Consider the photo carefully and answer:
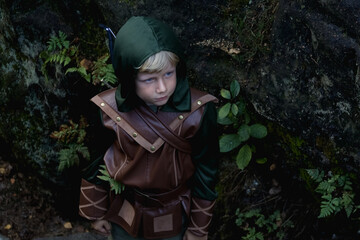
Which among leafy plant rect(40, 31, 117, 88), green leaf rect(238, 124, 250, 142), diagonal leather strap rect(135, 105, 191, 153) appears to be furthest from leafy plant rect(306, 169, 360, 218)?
leafy plant rect(40, 31, 117, 88)

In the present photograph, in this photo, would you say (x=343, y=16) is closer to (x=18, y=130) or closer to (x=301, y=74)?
(x=301, y=74)

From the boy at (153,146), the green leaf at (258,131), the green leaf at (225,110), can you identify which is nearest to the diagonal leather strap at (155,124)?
the boy at (153,146)

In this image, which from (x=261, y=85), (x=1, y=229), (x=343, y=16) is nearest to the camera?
(x=343, y=16)

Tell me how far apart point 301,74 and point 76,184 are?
3041 mm

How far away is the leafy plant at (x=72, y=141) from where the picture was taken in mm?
4883

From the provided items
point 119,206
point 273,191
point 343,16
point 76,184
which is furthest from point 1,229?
point 343,16

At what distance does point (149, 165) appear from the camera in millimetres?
3330

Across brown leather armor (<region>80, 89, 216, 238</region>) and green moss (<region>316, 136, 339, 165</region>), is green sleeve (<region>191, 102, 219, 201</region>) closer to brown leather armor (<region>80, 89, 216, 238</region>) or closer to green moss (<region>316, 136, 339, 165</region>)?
brown leather armor (<region>80, 89, 216, 238</region>)

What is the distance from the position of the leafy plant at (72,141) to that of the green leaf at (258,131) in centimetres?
185

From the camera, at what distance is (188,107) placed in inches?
126

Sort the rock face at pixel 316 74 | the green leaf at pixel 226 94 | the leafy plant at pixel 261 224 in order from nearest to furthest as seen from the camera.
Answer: the rock face at pixel 316 74
the green leaf at pixel 226 94
the leafy plant at pixel 261 224

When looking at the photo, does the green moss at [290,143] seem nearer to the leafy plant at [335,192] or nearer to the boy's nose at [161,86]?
the leafy plant at [335,192]

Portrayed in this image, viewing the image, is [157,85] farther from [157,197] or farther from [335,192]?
[335,192]

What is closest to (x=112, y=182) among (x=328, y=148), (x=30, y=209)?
(x=328, y=148)
